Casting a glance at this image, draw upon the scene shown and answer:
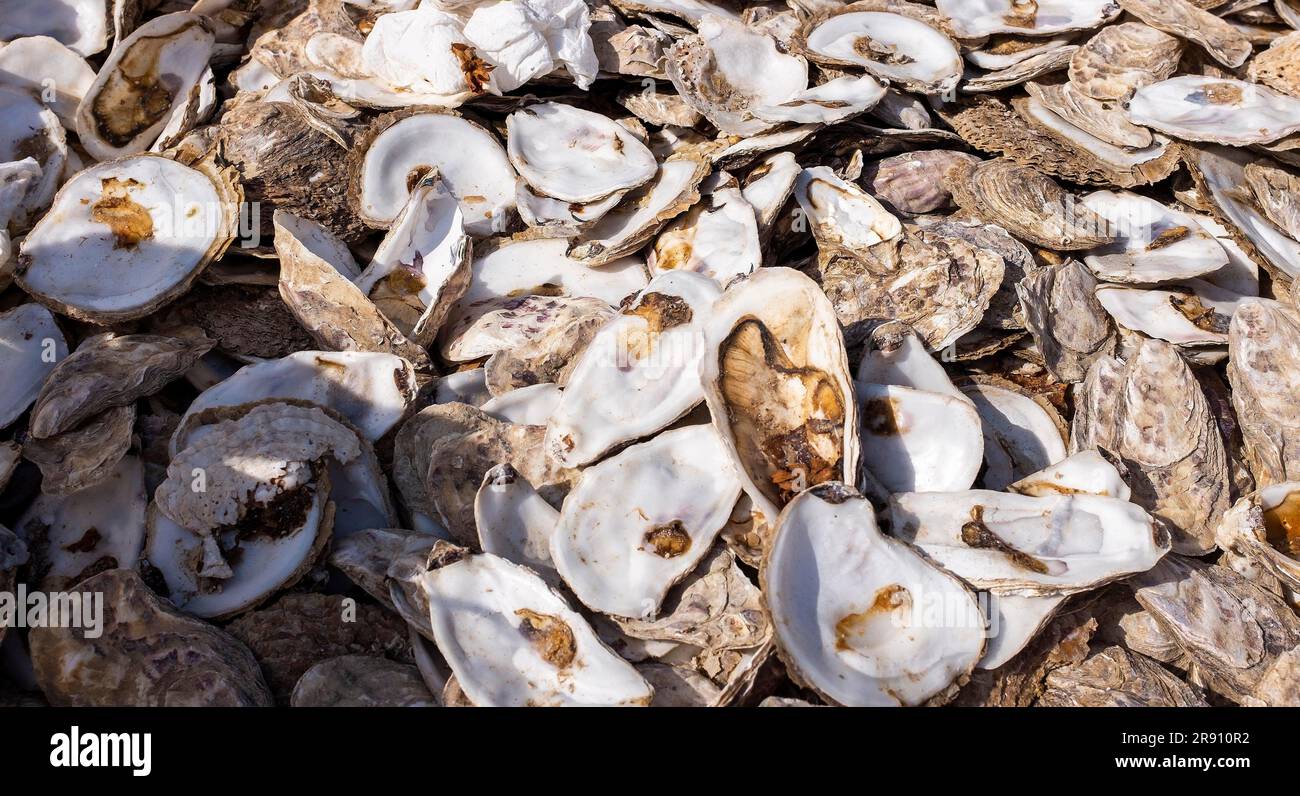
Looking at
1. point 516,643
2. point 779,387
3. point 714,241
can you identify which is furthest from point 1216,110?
point 516,643

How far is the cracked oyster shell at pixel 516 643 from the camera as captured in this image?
2.02m

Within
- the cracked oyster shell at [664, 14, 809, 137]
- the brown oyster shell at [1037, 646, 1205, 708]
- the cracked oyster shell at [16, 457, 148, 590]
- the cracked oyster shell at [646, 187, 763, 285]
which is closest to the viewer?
the brown oyster shell at [1037, 646, 1205, 708]

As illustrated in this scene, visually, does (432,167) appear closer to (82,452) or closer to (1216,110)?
(82,452)

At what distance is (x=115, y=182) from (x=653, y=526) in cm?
→ 195

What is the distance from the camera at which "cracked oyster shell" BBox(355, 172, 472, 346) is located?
9.30 ft

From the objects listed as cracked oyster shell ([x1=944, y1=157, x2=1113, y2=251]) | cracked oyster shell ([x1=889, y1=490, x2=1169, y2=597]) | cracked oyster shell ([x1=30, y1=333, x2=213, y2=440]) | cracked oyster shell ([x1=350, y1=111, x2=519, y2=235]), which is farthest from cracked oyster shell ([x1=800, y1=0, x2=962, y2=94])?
cracked oyster shell ([x1=30, y1=333, x2=213, y2=440])

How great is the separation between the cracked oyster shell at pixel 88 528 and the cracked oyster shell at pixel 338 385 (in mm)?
278

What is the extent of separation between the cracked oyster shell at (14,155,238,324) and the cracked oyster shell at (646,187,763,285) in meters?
1.26

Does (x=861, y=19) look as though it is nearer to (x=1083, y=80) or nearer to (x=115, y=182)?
(x=1083, y=80)

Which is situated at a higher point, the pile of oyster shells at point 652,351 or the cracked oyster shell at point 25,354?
the pile of oyster shells at point 652,351

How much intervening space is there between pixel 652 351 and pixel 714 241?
0.54 m

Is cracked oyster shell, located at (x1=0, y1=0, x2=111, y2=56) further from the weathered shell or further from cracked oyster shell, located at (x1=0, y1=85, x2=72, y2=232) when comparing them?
the weathered shell

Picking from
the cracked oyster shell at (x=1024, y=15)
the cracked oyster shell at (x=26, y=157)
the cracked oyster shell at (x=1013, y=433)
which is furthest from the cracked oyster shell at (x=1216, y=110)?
the cracked oyster shell at (x=26, y=157)

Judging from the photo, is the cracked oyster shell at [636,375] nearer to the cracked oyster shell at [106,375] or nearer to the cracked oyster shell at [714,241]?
the cracked oyster shell at [714,241]
